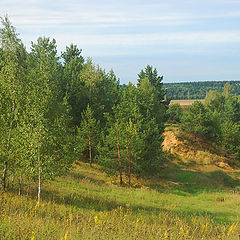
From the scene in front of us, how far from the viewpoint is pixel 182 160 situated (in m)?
46.2

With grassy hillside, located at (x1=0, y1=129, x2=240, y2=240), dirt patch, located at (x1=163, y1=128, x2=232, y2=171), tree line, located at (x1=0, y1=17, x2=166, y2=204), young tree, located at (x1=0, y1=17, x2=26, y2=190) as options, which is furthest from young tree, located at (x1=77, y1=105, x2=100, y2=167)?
dirt patch, located at (x1=163, y1=128, x2=232, y2=171)

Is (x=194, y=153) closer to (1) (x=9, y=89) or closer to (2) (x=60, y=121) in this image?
(2) (x=60, y=121)

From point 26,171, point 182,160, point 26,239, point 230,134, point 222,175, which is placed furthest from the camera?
point 182,160

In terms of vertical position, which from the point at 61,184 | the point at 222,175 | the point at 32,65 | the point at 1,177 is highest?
the point at 32,65

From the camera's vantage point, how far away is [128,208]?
15758 millimetres

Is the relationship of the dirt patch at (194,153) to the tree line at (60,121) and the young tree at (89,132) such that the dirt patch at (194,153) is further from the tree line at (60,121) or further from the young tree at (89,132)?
the young tree at (89,132)

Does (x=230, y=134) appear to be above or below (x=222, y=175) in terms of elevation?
above

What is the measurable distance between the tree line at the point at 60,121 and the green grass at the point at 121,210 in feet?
6.54

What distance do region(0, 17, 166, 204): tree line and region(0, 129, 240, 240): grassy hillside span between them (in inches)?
77.0

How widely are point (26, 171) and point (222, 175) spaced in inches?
1261

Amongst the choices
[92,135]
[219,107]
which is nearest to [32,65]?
[92,135]

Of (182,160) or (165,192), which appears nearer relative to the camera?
(165,192)

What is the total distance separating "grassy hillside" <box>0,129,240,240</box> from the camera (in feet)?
22.8

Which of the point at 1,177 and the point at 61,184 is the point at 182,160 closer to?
the point at 61,184
